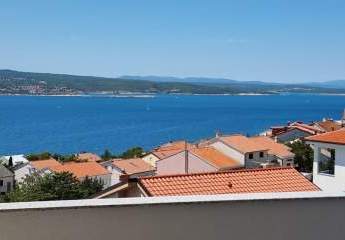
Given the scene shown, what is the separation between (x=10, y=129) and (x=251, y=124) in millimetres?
52734

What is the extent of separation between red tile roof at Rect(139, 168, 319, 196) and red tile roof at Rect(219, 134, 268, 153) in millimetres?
29368

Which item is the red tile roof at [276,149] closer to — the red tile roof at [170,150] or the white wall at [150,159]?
the red tile roof at [170,150]

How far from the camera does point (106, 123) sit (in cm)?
12381

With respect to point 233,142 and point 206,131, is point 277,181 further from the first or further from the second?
point 206,131

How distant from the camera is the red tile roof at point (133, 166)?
44.5 metres

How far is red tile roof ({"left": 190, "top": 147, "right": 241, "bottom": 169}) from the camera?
34.0 meters

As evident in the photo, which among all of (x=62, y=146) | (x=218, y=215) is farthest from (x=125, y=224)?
(x=62, y=146)

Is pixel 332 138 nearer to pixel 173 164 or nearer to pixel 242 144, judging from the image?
pixel 173 164

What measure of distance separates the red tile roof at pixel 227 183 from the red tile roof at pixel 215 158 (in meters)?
23.1

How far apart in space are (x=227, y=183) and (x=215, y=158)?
26.4m

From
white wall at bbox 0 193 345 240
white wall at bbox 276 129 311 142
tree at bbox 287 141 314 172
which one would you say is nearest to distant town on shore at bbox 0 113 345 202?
tree at bbox 287 141 314 172

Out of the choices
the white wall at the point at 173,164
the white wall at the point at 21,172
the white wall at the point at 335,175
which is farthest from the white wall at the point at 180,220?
the white wall at the point at 21,172

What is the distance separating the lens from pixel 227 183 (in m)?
9.40

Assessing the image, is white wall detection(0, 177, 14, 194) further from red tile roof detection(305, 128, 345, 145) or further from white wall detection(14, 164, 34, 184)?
red tile roof detection(305, 128, 345, 145)
